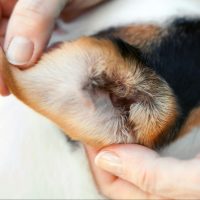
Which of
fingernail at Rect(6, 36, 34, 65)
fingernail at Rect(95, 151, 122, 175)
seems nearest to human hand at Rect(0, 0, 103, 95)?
fingernail at Rect(6, 36, 34, 65)

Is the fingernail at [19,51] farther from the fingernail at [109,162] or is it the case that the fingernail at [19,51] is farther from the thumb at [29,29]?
the fingernail at [109,162]

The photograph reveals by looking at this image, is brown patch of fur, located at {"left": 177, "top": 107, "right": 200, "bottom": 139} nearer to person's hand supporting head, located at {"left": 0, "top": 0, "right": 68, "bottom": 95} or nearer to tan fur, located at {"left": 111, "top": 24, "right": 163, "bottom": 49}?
tan fur, located at {"left": 111, "top": 24, "right": 163, "bottom": 49}

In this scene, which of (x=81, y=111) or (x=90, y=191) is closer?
(x=81, y=111)

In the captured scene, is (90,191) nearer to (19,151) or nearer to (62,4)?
(19,151)

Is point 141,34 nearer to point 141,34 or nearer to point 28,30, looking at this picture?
point 141,34

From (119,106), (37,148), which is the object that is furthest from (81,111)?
(37,148)

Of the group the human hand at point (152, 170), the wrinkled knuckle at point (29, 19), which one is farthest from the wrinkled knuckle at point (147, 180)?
the wrinkled knuckle at point (29, 19)
